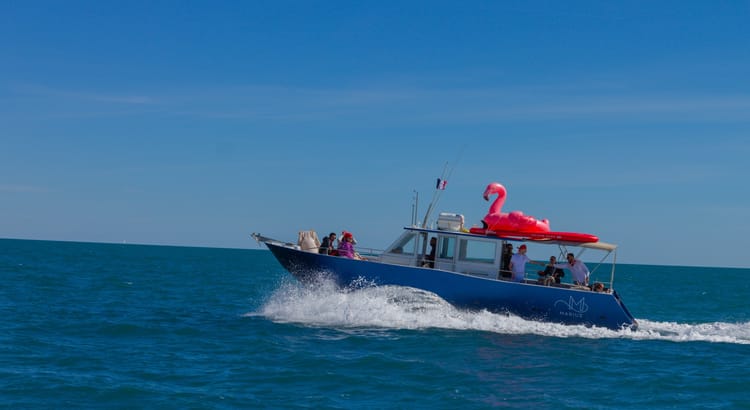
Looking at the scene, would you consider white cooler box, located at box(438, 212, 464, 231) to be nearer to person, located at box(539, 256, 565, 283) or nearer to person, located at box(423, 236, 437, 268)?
person, located at box(423, 236, 437, 268)

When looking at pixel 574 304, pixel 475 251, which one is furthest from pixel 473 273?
pixel 574 304

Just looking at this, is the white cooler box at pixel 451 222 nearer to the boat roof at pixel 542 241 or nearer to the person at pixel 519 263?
the boat roof at pixel 542 241

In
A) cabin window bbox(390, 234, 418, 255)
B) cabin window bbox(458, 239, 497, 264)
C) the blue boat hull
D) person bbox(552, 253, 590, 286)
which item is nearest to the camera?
the blue boat hull

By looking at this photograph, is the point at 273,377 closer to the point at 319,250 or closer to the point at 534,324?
the point at 319,250

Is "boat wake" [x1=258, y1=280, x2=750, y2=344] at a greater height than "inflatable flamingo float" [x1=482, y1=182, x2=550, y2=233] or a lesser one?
lesser

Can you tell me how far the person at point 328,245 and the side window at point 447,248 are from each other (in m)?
2.84

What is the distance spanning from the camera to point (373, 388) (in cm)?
1351

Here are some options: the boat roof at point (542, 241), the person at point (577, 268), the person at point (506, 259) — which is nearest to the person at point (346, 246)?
the boat roof at point (542, 241)

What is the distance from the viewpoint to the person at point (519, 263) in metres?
20.0

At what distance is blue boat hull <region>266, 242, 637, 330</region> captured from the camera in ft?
63.9

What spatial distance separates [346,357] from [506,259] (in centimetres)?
630

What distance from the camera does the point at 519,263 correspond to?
20047 millimetres

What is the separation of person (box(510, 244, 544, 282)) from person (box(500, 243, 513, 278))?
0.19 metres

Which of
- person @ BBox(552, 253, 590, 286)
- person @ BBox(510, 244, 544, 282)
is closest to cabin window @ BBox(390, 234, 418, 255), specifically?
person @ BBox(510, 244, 544, 282)
